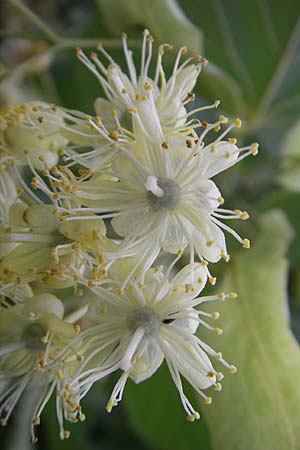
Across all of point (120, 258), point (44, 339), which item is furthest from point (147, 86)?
point (44, 339)

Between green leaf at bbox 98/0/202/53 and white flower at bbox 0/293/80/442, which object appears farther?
green leaf at bbox 98/0/202/53

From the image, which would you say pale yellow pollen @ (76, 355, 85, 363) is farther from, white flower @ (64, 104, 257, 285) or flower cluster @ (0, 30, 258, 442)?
white flower @ (64, 104, 257, 285)

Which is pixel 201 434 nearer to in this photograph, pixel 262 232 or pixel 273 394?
pixel 273 394

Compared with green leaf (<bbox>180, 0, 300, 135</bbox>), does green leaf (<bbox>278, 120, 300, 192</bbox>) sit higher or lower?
lower

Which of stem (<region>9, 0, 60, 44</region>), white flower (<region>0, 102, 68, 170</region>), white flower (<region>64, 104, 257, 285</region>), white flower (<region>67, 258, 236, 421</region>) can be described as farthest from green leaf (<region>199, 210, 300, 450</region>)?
stem (<region>9, 0, 60, 44</region>)

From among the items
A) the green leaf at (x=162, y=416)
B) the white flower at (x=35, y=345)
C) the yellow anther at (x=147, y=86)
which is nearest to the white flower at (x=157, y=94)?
the yellow anther at (x=147, y=86)

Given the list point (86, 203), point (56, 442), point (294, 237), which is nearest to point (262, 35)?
point (294, 237)

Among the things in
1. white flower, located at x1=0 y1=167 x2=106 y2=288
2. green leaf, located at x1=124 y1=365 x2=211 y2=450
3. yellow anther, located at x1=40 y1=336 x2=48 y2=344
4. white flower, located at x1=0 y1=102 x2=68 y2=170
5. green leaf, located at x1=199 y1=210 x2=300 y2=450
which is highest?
white flower, located at x1=0 y1=102 x2=68 y2=170
